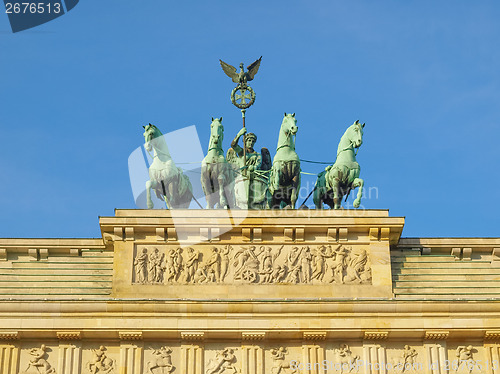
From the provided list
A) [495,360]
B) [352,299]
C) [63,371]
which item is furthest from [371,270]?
[63,371]

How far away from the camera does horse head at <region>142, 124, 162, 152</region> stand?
126 ft

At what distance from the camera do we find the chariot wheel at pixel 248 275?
37.1 metres

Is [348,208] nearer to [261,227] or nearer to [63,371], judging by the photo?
[261,227]

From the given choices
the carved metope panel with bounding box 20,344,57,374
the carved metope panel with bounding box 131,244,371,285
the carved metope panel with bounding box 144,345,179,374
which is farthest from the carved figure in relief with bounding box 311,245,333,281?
the carved metope panel with bounding box 20,344,57,374

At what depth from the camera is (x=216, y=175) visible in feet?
127

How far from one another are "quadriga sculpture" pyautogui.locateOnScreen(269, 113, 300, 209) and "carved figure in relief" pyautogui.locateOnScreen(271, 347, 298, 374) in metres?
3.74

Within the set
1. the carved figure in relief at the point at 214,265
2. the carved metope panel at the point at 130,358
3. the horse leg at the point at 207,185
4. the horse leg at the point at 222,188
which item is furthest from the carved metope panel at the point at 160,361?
the horse leg at the point at 207,185

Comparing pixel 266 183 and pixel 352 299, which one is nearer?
pixel 352 299

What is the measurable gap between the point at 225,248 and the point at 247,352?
2.63m

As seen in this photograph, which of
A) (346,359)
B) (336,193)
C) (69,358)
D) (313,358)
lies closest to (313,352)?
(313,358)

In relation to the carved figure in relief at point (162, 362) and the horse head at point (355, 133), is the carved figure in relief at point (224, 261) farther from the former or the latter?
the horse head at point (355, 133)

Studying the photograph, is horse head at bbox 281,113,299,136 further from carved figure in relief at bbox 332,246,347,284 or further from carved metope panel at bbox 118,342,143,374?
carved metope panel at bbox 118,342,143,374

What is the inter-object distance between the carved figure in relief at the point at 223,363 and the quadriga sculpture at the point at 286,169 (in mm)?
4080

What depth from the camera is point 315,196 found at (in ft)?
128
